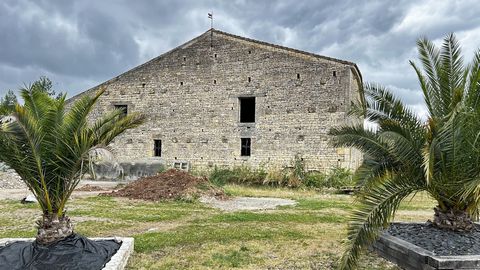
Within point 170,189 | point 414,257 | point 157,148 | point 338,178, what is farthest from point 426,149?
point 157,148

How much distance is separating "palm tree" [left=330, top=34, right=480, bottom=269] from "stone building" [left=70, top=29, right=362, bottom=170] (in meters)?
9.80

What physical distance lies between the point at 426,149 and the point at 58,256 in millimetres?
4703

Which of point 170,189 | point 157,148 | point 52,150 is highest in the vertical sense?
point 157,148

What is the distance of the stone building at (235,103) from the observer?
16.7 meters

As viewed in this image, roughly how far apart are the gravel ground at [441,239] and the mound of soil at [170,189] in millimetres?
7805

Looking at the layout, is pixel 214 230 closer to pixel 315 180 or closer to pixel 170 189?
pixel 170 189

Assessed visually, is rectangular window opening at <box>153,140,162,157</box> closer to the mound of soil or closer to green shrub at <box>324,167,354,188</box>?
the mound of soil

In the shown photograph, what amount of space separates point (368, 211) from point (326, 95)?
12.6 m

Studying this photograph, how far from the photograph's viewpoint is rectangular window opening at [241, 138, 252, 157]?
59.3 ft

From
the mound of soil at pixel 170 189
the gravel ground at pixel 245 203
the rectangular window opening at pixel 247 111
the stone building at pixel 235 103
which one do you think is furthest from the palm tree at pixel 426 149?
the rectangular window opening at pixel 247 111

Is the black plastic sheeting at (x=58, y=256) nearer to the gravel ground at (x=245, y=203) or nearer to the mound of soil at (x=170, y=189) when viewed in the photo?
the gravel ground at (x=245, y=203)

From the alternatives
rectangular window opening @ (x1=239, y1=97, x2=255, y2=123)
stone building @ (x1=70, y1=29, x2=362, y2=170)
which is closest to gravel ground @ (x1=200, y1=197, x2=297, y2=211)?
stone building @ (x1=70, y1=29, x2=362, y2=170)

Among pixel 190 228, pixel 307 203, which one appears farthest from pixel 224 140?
pixel 190 228

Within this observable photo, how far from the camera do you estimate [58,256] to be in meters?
4.76
